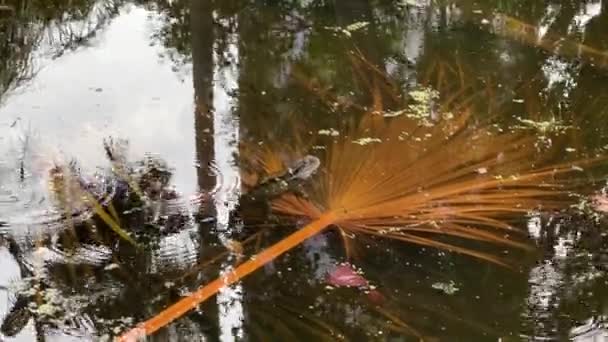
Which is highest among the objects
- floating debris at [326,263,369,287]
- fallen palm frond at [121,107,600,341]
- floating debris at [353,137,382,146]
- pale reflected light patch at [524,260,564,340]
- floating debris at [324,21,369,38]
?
floating debris at [324,21,369,38]

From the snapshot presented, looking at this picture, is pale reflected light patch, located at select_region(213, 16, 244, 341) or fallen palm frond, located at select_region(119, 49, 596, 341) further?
fallen palm frond, located at select_region(119, 49, 596, 341)

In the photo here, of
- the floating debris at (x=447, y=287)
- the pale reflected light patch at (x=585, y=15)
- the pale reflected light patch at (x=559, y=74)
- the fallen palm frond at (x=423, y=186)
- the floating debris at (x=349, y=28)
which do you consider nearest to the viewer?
the floating debris at (x=447, y=287)

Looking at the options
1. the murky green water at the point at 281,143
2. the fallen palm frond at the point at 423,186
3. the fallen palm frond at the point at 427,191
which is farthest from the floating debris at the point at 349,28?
the fallen palm frond at the point at 427,191

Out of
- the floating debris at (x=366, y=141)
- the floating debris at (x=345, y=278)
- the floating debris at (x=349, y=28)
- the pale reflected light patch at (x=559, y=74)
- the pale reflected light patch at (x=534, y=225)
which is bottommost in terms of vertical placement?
the floating debris at (x=345, y=278)

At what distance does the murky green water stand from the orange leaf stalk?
0.02 meters

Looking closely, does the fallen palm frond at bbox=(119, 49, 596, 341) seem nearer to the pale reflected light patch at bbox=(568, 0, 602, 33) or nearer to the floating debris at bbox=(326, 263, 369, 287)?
the floating debris at bbox=(326, 263, 369, 287)

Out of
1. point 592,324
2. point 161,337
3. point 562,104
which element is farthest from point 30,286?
point 562,104

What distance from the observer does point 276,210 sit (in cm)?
246

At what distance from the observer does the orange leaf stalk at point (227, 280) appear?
2006 mm

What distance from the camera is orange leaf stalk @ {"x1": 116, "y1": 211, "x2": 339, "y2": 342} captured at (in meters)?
2.01

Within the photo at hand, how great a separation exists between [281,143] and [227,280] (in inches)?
29.6

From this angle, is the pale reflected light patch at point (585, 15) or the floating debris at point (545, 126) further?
the pale reflected light patch at point (585, 15)

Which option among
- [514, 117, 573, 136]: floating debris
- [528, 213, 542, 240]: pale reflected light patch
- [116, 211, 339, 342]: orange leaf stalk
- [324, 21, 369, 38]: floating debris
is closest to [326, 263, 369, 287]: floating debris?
→ [116, 211, 339, 342]: orange leaf stalk

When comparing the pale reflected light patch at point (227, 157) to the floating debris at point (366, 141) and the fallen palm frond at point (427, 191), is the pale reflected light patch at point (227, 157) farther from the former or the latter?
the floating debris at point (366, 141)
